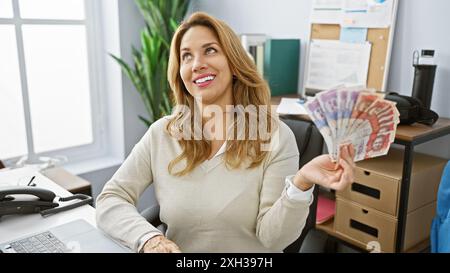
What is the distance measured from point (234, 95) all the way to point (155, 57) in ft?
4.40

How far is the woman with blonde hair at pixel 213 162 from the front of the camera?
48.1 inches

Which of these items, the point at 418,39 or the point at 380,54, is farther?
the point at 380,54

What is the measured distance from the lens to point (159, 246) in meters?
1.05

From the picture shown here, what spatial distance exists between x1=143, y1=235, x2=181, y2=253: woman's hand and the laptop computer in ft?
0.21

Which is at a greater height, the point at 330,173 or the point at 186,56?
the point at 186,56

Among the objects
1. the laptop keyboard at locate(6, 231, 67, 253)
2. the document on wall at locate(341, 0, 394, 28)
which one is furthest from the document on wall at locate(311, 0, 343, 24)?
the laptop keyboard at locate(6, 231, 67, 253)

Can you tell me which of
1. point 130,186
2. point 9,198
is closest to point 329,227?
point 130,186

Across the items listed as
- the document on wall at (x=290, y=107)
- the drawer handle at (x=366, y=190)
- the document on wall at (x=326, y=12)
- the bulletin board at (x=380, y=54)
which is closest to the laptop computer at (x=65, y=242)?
the document on wall at (x=290, y=107)

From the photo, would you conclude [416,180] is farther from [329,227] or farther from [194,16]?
[194,16]

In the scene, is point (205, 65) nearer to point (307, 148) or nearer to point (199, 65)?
point (199, 65)

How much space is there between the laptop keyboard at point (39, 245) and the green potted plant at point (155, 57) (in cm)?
157

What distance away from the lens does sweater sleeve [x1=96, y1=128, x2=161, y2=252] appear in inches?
43.9

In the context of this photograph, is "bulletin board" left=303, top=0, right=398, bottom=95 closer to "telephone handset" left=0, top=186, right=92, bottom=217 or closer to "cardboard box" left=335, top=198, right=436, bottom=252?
"cardboard box" left=335, top=198, right=436, bottom=252

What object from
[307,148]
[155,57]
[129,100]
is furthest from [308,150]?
[129,100]
